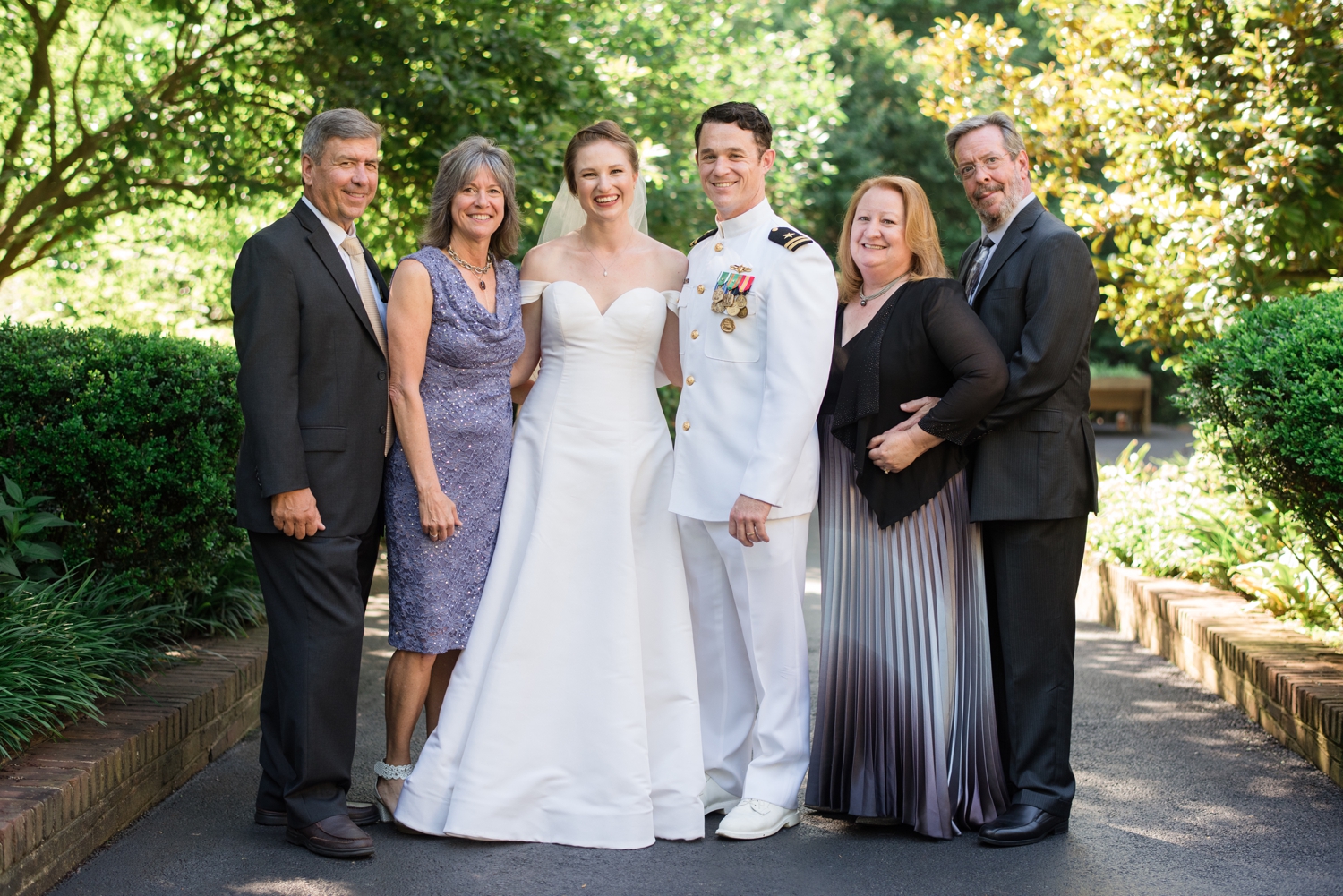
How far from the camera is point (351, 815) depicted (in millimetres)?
3727

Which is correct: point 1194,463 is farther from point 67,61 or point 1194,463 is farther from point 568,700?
point 67,61

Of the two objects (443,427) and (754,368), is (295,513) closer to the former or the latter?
(443,427)

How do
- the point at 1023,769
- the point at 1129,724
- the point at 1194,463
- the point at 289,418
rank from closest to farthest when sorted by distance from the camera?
the point at 289,418
the point at 1023,769
the point at 1129,724
the point at 1194,463

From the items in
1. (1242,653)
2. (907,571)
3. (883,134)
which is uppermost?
(883,134)

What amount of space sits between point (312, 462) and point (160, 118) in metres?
4.72

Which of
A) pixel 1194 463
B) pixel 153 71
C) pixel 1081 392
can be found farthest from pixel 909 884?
pixel 153 71

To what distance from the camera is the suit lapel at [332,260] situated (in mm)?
3592

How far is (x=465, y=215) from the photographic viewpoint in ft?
12.5

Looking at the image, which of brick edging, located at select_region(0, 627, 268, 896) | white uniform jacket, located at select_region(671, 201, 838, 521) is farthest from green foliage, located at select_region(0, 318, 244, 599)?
white uniform jacket, located at select_region(671, 201, 838, 521)

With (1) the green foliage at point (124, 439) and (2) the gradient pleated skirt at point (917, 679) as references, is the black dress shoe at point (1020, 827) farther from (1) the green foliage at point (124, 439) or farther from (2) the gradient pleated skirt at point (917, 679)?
(1) the green foliage at point (124, 439)

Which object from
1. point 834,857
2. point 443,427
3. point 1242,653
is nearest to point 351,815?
point 443,427

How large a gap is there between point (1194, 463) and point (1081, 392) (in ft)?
14.3

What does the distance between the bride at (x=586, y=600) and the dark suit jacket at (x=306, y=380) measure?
1.86 ft

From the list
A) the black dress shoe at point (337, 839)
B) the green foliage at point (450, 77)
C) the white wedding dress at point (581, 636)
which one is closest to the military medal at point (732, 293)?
the white wedding dress at point (581, 636)
